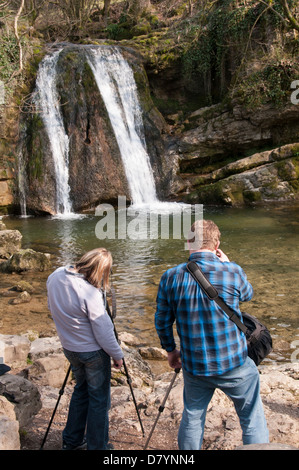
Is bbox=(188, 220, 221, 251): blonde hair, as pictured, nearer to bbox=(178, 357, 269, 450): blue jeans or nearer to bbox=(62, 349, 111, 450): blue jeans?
bbox=(178, 357, 269, 450): blue jeans

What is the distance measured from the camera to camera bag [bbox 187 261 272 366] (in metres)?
2.80

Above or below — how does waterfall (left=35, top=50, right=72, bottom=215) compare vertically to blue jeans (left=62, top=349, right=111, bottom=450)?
above

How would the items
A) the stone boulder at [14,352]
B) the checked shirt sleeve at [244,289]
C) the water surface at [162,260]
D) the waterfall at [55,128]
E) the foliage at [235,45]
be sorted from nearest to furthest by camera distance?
the checked shirt sleeve at [244,289] → the stone boulder at [14,352] → the water surface at [162,260] → the waterfall at [55,128] → the foliage at [235,45]

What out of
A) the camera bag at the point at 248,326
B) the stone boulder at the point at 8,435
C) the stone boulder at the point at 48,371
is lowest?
the stone boulder at the point at 48,371

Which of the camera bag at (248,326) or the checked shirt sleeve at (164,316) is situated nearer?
the camera bag at (248,326)

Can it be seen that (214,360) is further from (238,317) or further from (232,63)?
(232,63)

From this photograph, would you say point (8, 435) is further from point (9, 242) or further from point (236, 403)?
point (9, 242)

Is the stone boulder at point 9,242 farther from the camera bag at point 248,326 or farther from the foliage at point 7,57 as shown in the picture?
the camera bag at point 248,326

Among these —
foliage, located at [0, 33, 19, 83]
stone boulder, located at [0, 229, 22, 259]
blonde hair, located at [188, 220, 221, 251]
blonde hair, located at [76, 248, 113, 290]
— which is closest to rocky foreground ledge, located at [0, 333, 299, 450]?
blonde hair, located at [76, 248, 113, 290]

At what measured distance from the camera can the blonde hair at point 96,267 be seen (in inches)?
125

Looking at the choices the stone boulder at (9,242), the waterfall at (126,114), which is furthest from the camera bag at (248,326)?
the waterfall at (126,114)

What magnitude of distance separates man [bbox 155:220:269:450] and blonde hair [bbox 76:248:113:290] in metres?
0.49
